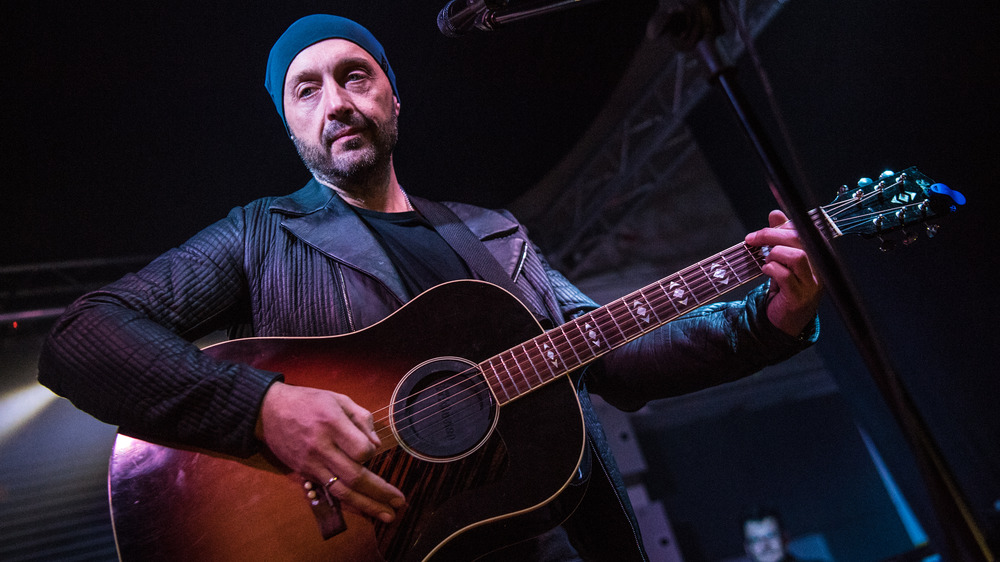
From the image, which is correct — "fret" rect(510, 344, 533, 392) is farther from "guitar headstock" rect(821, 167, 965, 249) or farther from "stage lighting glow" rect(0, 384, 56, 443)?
"stage lighting glow" rect(0, 384, 56, 443)

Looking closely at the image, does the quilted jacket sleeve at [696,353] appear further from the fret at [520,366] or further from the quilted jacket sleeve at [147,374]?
the quilted jacket sleeve at [147,374]

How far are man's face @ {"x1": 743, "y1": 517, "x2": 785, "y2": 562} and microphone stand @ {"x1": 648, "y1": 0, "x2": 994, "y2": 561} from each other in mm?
7585

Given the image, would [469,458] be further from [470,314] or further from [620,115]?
[620,115]

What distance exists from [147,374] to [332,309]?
0.59 metres

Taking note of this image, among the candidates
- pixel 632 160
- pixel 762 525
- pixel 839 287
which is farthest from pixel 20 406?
pixel 762 525

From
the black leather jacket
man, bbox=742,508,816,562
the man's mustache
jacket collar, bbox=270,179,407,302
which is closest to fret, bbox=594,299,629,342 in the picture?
the black leather jacket

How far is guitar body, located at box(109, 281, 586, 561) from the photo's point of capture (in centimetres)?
145

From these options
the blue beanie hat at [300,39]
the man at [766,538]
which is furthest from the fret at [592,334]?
the man at [766,538]

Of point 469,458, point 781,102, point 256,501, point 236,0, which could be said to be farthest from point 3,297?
point 781,102

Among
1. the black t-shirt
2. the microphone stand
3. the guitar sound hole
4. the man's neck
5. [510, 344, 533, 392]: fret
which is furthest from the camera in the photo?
the man's neck

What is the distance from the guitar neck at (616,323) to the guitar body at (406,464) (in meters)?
0.05

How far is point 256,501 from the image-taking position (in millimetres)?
1486

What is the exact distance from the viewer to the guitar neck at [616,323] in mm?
1747

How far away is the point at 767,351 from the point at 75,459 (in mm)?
5903
